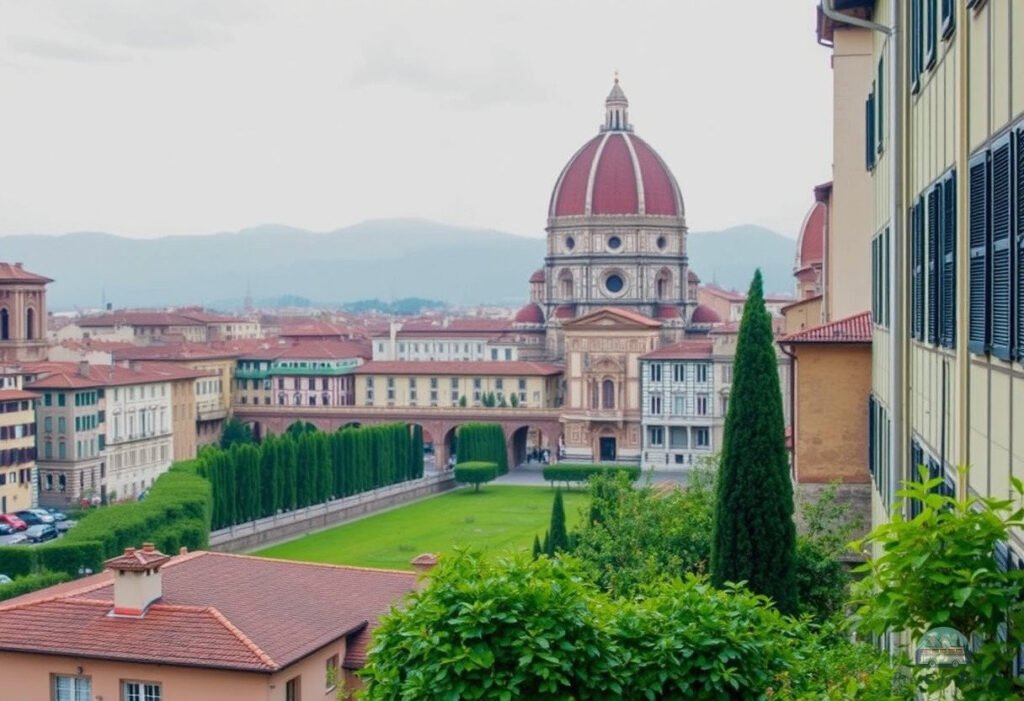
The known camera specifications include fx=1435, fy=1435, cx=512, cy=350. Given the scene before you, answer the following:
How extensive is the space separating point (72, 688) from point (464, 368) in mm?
79740

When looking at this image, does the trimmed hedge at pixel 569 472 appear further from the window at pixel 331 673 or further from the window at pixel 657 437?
the window at pixel 331 673

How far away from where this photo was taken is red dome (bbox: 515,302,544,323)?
110m

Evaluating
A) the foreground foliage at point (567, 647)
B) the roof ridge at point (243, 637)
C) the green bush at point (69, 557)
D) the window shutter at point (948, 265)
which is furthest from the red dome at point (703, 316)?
the window shutter at point (948, 265)

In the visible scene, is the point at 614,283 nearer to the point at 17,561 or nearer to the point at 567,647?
the point at 17,561

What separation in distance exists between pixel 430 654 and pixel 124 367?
279ft

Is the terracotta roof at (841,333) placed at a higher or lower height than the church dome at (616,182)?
lower

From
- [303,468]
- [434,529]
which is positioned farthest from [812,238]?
[303,468]

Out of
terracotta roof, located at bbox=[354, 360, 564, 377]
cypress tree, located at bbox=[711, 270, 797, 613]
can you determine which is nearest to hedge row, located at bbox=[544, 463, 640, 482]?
terracotta roof, located at bbox=[354, 360, 564, 377]

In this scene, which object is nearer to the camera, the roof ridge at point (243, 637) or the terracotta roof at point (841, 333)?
the roof ridge at point (243, 637)

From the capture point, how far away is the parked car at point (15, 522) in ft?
213

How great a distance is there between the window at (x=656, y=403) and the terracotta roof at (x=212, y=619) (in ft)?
216

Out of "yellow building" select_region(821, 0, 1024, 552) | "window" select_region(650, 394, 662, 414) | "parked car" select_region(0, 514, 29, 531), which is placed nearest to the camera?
"yellow building" select_region(821, 0, 1024, 552)

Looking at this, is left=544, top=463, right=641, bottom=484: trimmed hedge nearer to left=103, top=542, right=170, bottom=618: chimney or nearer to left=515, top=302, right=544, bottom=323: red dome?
left=515, top=302, right=544, bottom=323: red dome

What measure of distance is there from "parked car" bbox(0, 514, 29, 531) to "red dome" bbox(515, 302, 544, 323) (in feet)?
168
